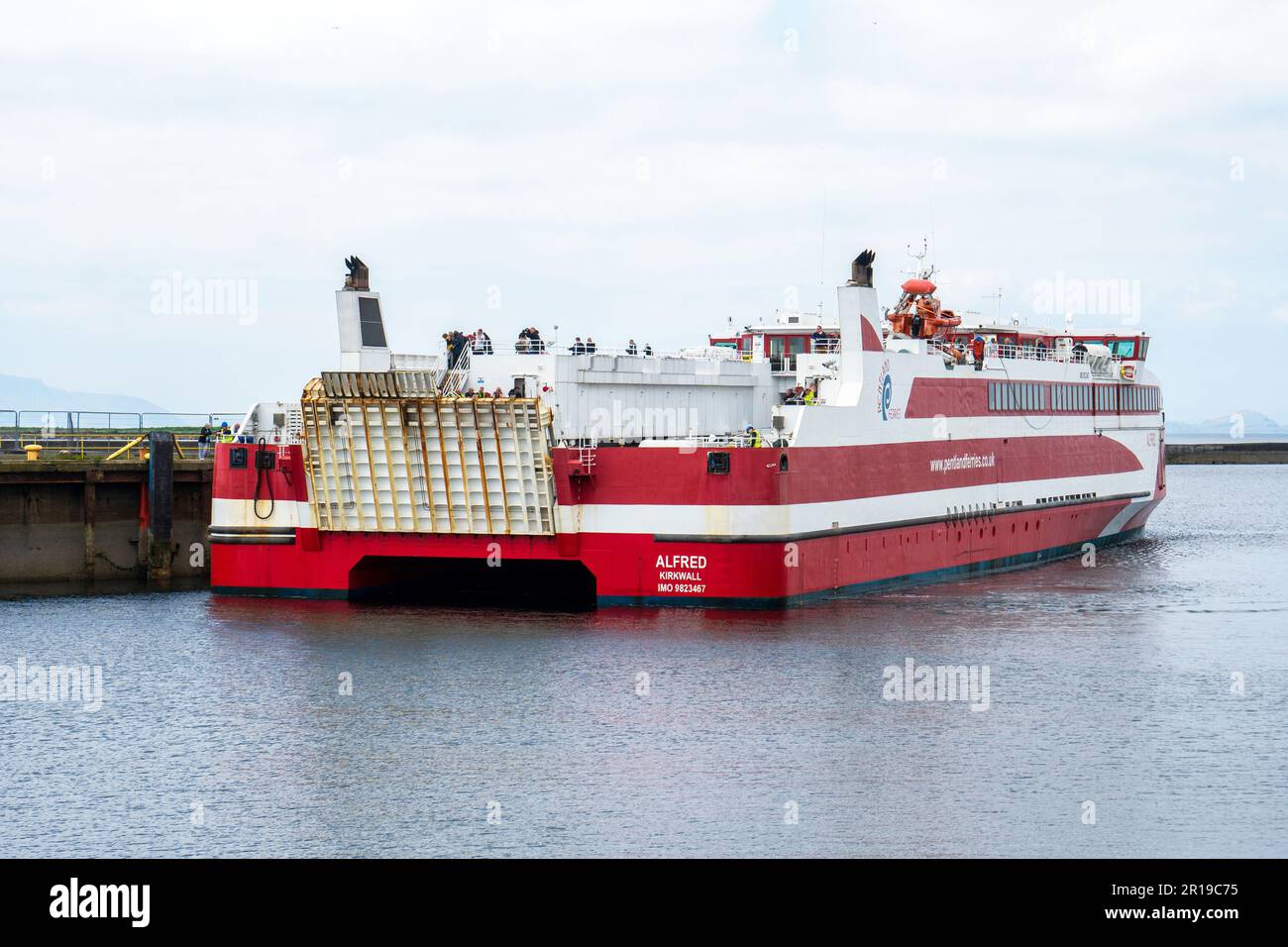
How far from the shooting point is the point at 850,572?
41969 mm

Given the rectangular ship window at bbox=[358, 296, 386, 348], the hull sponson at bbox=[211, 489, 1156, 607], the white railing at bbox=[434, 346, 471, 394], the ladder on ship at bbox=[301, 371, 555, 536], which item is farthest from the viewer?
the rectangular ship window at bbox=[358, 296, 386, 348]

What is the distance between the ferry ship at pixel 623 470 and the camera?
3812 centimetres

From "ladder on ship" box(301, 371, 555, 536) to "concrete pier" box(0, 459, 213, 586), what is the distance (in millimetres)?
9042

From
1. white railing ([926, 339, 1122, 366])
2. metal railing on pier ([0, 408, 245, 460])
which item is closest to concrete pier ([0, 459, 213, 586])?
metal railing on pier ([0, 408, 245, 460])

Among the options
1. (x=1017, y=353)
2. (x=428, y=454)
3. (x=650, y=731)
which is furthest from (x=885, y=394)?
(x=650, y=731)

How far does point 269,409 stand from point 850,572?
15523 mm

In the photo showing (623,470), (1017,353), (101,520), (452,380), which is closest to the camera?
(623,470)

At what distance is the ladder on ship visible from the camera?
38.0 m

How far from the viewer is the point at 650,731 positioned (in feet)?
91.9

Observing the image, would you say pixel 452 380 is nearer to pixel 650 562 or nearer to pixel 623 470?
pixel 623 470

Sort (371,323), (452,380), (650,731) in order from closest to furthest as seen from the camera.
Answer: (650,731) < (452,380) < (371,323)

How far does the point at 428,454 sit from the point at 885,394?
12.5m

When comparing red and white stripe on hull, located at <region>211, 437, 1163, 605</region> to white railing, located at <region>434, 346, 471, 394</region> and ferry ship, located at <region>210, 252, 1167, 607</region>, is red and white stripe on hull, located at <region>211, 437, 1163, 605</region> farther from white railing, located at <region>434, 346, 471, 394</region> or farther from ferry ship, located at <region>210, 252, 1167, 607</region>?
white railing, located at <region>434, 346, 471, 394</region>

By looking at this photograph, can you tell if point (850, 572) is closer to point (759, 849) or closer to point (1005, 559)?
point (1005, 559)
